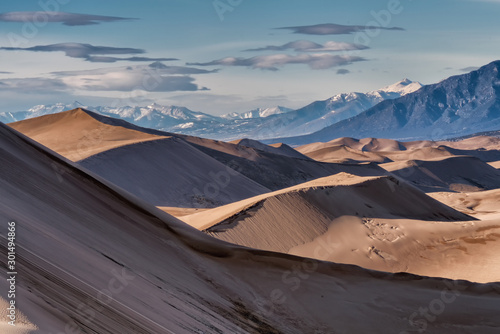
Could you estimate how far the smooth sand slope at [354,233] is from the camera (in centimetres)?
2055

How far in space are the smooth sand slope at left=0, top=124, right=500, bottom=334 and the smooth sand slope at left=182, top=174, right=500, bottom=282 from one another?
5.34m

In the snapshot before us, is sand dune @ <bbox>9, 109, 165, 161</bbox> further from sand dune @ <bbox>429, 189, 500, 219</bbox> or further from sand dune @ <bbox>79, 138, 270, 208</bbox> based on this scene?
sand dune @ <bbox>429, 189, 500, 219</bbox>

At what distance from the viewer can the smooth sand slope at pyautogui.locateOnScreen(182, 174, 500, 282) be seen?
2055cm

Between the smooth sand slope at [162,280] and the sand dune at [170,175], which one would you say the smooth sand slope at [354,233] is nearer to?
the smooth sand slope at [162,280]

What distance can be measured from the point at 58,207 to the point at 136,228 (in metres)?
2.27

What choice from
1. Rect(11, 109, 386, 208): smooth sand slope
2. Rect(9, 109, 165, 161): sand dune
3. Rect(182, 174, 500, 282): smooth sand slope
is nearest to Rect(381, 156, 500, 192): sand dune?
Rect(11, 109, 386, 208): smooth sand slope

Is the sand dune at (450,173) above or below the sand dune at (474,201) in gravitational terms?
below

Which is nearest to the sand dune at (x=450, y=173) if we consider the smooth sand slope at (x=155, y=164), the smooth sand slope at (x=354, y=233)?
the smooth sand slope at (x=155, y=164)

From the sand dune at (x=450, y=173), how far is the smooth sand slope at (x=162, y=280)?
231 ft

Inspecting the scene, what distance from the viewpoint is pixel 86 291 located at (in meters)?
8.23

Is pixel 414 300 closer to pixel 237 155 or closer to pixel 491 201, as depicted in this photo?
pixel 491 201

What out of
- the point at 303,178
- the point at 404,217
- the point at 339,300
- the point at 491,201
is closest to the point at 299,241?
the point at 404,217

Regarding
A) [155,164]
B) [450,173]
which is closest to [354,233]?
[155,164]

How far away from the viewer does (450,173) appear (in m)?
96.3
